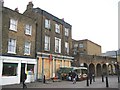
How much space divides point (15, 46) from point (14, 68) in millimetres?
2597

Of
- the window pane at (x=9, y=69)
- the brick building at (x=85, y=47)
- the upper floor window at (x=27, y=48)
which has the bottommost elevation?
the window pane at (x=9, y=69)

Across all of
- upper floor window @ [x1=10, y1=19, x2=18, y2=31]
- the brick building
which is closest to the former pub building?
upper floor window @ [x1=10, y1=19, x2=18, y2=31]

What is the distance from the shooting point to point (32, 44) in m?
27.7

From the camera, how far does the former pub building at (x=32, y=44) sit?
23.5 meters

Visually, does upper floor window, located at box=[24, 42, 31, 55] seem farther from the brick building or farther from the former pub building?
the brick building

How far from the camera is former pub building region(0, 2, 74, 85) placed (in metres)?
23.5

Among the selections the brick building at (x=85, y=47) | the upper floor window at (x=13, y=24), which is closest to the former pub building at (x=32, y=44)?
the upper floor window at (x=13, y=24)

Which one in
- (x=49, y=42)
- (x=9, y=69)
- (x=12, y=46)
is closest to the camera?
(x=9, y=69)

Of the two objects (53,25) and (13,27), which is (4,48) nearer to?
(13,27)

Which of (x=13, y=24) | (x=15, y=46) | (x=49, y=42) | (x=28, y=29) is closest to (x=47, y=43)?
(x=49, y=42)

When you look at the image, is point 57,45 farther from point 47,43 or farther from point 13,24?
point 13,24

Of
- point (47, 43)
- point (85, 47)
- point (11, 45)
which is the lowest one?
point (11, 45)

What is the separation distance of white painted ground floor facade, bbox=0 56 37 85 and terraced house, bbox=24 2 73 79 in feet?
4.61

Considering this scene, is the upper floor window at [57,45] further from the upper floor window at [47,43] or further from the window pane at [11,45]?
the window pane at [11,45]
